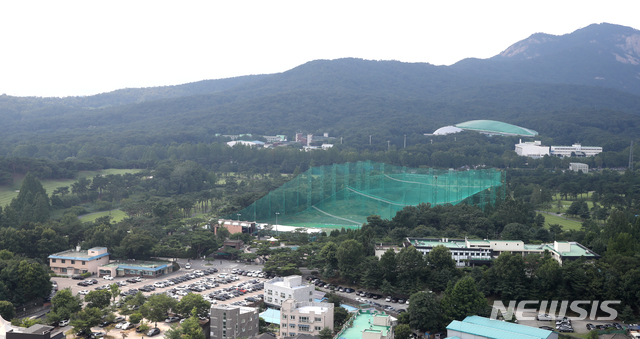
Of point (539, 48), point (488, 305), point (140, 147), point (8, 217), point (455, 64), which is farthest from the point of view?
point (539, 48)

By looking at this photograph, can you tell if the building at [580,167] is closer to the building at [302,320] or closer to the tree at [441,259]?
the tree at [441,259]

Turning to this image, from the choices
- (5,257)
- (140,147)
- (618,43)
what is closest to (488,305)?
(5,257)

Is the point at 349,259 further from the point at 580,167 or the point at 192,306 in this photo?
the point at 580,167

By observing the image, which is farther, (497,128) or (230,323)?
(497,128)

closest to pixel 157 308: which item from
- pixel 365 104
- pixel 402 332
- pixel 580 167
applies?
pixel 402 332

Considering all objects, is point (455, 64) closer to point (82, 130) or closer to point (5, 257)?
point (82, 130)

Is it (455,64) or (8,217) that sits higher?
(455,64)
